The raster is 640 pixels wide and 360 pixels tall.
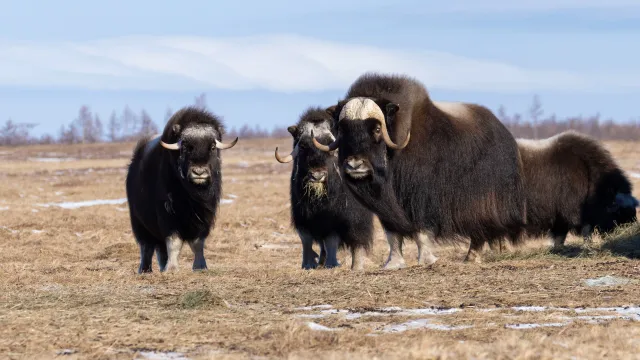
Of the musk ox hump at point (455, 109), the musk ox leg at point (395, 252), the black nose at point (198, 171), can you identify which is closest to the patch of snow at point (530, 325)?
the musk ox leg at point (395, 252)

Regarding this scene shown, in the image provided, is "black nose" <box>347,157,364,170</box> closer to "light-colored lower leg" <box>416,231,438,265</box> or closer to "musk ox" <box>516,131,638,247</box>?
"light-colored lower leg" <box>416,231,438,265</box>

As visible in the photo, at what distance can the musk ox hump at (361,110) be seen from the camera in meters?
8.89

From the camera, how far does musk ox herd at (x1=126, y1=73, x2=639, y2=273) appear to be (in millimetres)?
9141

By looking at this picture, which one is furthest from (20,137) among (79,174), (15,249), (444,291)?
(444,291)

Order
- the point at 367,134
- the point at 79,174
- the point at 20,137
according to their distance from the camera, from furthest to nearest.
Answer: the point at 20,137, the point at 79,174, the point at 367,134

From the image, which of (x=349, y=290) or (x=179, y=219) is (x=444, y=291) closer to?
(x=349, y=290)

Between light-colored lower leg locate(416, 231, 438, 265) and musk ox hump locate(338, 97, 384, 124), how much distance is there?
127 cm

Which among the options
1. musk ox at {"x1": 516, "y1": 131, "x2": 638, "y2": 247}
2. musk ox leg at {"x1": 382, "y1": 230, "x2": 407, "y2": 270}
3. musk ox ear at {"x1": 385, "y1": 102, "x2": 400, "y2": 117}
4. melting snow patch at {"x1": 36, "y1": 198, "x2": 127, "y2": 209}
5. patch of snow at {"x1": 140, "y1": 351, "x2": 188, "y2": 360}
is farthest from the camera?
melting snow patch at {"x1": 36, "y1": 198, "x2": 127, "y2": 209}

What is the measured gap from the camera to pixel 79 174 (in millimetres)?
41438

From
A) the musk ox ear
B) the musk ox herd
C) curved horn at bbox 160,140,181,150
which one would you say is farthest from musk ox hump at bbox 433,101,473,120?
curved horn at bbox 160,140,181,150

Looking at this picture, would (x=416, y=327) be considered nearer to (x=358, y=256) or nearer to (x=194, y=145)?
(x=358, y=256)

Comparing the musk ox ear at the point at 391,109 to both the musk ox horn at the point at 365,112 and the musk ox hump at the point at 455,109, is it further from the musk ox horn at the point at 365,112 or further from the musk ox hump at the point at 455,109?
the musk ox hump at the point at 455,109

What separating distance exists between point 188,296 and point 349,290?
1270 mm

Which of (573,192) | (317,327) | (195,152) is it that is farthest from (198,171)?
(573,192)
